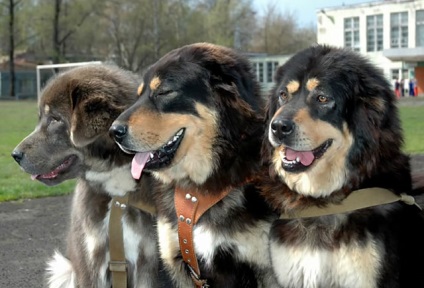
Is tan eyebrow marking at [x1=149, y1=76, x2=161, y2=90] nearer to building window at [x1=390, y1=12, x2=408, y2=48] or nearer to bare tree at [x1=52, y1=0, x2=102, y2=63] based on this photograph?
bare tree at [x1=52, y1=0, x2=102, y2=63]

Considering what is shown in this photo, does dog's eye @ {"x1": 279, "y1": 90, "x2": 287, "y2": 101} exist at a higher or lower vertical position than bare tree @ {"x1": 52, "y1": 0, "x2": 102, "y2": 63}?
lower

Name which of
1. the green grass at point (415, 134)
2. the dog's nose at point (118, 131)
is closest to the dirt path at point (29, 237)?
the dog's nose at point (118, 131)

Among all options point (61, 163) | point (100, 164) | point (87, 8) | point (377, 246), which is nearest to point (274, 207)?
point (377, 246)

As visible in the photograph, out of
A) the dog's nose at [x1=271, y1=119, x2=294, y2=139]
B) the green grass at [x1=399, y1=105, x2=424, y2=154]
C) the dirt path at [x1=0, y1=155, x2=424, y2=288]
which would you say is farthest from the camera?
the green grass at [x1=399, y1=105, x2=424, y2=154]

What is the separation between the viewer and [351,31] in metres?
71.2

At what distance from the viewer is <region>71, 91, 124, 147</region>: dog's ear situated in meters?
4.54

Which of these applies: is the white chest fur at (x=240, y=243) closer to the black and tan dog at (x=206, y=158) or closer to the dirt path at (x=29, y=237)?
the black and tan dog at (x=206, y=158)

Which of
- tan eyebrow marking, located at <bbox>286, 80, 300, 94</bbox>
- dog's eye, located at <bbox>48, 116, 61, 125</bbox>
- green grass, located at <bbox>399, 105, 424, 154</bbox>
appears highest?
tan eyebrow marking, located at <bbox>286, 80, 300, 94</bbox>

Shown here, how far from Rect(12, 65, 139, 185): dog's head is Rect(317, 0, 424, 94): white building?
59.8 metres

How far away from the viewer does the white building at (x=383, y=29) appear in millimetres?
64438

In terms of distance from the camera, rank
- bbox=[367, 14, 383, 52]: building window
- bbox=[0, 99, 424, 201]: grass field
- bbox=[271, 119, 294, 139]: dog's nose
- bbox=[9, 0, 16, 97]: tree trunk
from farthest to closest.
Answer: bbox=[367, 14, 383, 52]: building window, bbox=[9, 0, 16, 97]: tree trunk, bbox=[0, 99, 424, 201]: grass field, bbox=[271, 119, 294, 139]: dog's nose

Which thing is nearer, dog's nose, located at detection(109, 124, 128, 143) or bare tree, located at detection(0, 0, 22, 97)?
dog's nose, located at detection(109, 124, 128, 143)

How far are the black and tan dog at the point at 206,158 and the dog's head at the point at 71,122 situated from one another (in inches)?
11.9

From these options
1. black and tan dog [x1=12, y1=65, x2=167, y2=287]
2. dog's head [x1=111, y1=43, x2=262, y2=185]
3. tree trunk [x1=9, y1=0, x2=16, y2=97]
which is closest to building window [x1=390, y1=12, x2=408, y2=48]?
tree trunk [x1=9, y1=0, x2=16, y2=97]
